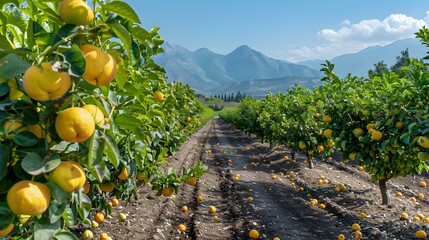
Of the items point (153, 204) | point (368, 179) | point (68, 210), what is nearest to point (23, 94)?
point (68, 210)

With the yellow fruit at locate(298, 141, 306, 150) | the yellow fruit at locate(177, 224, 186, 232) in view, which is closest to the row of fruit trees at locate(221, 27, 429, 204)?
the yellow fruit at locate(298, 141, 306, 150)

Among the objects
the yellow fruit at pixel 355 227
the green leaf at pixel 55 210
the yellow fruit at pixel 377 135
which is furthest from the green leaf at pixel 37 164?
the yellow fruit at pixel 355 227

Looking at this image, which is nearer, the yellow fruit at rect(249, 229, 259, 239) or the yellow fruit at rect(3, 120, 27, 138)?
the yellow fruit at rect(3, 120, 27, 138)

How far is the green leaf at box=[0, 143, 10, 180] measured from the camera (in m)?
1.13

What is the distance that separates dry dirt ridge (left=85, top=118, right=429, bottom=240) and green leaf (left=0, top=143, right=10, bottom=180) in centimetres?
411

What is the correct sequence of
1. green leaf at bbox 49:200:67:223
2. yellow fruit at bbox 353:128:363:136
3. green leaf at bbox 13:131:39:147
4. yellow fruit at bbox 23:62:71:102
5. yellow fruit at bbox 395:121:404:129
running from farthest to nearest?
yellow fruit at bbox 353:128:363:136, yellow fruit at bbox 395:121:404:129, green leaf at bbox 49:200:67:223, green leaf at bbox 13:131:39:147, yellow fruit at bbox 23:62:71:102

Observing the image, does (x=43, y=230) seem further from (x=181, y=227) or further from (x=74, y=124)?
(x=181, y=227)

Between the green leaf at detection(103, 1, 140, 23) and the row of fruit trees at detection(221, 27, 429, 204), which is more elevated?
the green leaf at detection(103, 1, 140, 23)

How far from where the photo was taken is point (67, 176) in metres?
1.19

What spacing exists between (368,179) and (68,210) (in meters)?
9.57

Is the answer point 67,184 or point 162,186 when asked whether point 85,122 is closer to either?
point 67,184

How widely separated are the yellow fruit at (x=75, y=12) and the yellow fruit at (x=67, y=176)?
20.6 inches

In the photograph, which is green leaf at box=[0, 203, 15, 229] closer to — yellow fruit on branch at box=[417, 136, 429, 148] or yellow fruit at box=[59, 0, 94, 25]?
yellow fruit at box=[59, 0, 94, 25]

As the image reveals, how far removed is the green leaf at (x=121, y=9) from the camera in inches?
46.8
